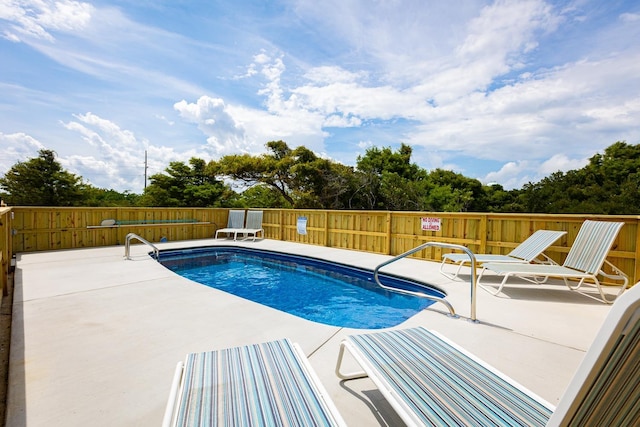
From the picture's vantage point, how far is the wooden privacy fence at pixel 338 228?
523cm

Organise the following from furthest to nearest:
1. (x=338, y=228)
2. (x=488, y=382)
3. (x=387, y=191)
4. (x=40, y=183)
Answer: (x=387, y=191) → (x=40, y=183) → (x=338, y=228) → (x=488, y=382)

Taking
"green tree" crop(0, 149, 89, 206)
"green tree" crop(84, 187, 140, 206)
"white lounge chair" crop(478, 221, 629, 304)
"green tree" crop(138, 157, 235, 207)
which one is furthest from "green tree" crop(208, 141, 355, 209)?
"white lounge chair" crop(478, 221, 629, 304)

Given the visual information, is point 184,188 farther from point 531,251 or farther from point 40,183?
point 531,251

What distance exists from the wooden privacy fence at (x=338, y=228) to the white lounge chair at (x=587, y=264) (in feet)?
2.11

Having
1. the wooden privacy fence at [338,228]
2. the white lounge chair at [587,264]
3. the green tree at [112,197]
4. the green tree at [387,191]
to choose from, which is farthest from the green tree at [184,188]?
the white lounge chair at [587,264]

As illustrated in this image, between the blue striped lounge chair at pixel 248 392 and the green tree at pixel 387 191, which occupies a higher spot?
the green tree at pixel 387 191

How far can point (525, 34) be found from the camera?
8.28 m

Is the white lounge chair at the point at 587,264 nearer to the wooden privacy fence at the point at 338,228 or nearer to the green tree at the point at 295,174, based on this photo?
the wooden privacy fence at the point at 338,228

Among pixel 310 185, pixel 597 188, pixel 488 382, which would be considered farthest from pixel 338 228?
pixel 597 188

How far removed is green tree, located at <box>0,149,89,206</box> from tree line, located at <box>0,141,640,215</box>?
0.04 meters

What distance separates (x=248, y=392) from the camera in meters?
1.36

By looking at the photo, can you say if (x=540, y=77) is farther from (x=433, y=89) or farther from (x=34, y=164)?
(x=34, y=164)

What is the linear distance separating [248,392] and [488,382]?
1220 mm

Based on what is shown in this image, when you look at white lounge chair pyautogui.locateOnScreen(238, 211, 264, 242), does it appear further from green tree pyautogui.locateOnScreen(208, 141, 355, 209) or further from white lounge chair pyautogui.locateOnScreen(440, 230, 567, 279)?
white lounge chair pyautogui.locateOnScreen(440, 230, 567, 279)
